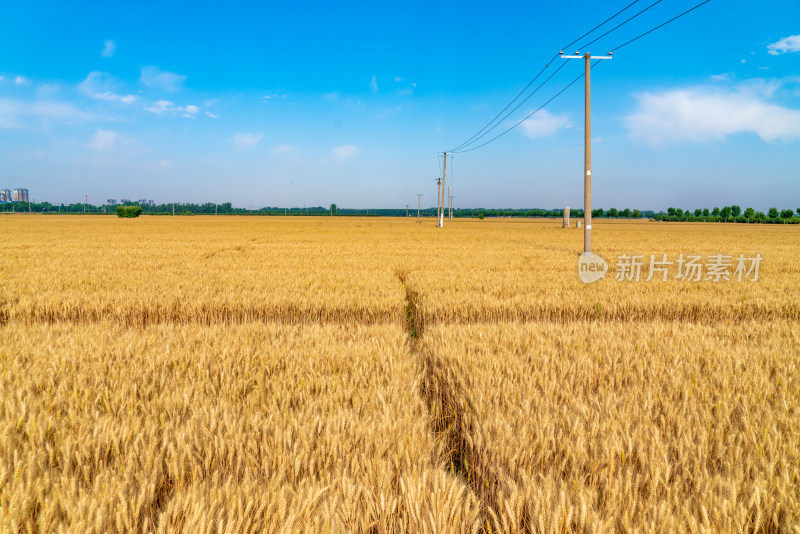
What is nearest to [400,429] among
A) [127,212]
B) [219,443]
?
[219,443]

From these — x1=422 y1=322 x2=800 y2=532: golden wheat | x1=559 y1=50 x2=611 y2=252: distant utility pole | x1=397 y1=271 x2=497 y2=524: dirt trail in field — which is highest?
x1=559 y1=50 x2=611 y2=252: distant utility pole

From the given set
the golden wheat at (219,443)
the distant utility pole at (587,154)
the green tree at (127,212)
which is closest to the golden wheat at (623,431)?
the golden wheat at (219,443)

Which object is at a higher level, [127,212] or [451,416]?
[127,212]

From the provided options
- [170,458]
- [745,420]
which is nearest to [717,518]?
[745,420]

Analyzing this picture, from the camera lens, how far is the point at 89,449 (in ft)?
7.41

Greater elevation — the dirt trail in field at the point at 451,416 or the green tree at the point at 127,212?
the green tree at the point at 127,212

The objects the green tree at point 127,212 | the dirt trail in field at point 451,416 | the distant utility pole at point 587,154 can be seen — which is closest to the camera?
the dirt trail in field at point 451,416

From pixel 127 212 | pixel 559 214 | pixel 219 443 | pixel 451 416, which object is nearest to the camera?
pixel 219 443

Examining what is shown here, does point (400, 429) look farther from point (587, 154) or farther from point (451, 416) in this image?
point (587, 154)

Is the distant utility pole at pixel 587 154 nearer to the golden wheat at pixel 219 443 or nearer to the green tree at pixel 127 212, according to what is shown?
the golden wheat at pixel 219 443

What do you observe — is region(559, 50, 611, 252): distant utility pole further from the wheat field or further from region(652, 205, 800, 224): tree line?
region(652, 205, 800, 224): tree line

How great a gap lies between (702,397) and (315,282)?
7571 millimetres

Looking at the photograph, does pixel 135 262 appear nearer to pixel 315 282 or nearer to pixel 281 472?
pixel 315 282

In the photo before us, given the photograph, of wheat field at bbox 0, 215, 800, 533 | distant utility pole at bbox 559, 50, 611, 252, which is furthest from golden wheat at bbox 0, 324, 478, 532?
distant utility pole at bbox 559, 50, 611, 252
